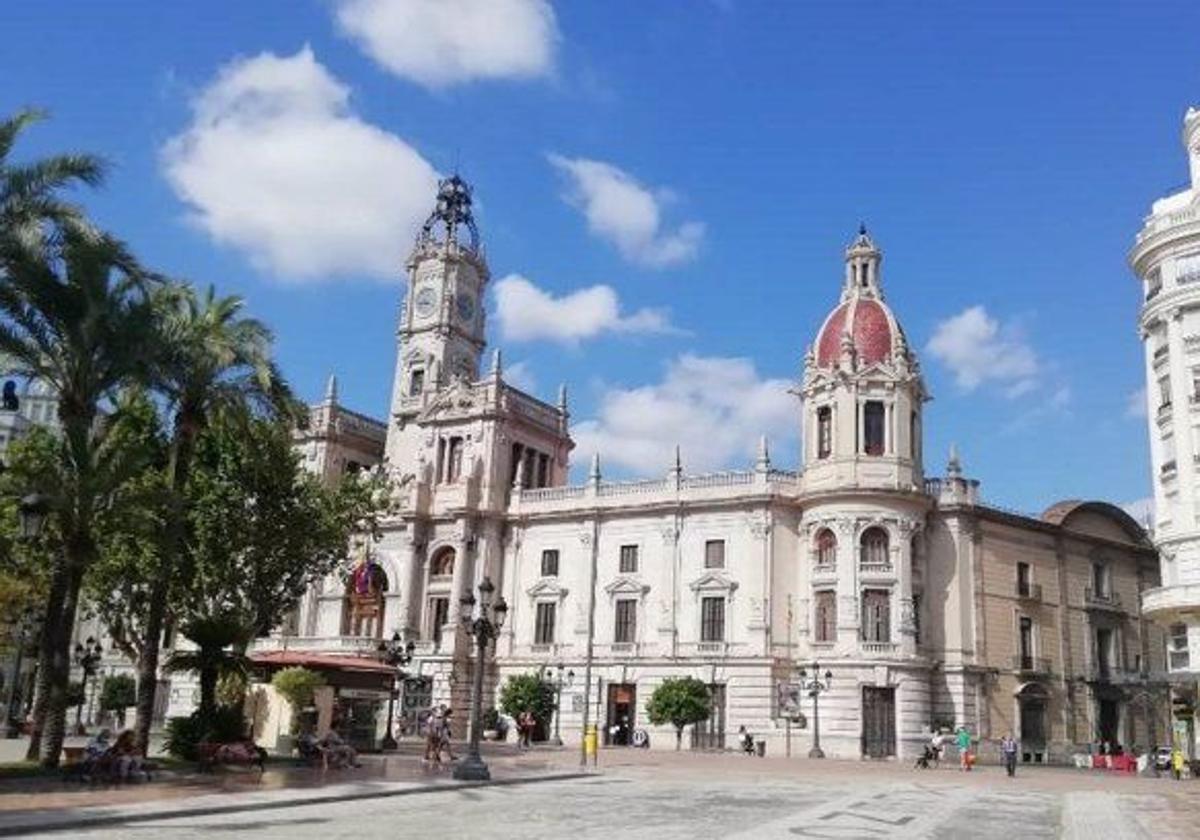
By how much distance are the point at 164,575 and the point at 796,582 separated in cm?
3234

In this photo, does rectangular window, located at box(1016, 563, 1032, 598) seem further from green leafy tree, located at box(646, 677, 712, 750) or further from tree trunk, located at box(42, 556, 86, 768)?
tree trunk, located at box(42, 556, 86, 768)

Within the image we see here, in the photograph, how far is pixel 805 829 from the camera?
17812 millimetres

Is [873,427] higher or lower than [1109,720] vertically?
higher

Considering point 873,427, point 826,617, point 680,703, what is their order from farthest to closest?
1. point 873,427
2. point 826,617
3. point 680,703

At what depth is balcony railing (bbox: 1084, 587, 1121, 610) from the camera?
56.4m

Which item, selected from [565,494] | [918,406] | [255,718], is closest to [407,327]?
[565,494]

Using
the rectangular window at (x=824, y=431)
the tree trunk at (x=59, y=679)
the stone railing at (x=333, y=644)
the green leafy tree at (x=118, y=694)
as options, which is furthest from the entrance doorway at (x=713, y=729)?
the tree trunk at (x=59, y=679)

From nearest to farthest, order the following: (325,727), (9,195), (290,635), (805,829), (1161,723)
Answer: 1. (805,829)
2. (9,195)
3. (325,727)
4. (1161,723)
5. (290,635)

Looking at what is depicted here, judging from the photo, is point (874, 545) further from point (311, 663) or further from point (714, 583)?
point (311, 663)

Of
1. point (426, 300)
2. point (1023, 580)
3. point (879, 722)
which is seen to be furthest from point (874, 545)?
point (426, 300)

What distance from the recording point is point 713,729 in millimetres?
51625

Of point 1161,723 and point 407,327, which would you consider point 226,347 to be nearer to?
point 407,327

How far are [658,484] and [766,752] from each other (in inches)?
561

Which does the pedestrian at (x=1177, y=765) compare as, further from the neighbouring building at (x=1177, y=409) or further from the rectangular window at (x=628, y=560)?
the rectangular window at (x=628, y=560)
